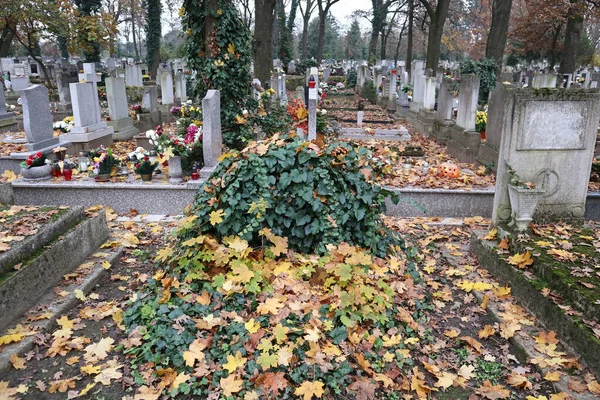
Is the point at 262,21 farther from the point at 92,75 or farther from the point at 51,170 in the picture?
the point at 51,170

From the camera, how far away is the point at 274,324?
12.7 ft

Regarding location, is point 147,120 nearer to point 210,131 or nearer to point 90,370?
point 210,131

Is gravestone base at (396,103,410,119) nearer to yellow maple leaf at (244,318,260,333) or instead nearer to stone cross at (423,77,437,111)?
stone cross at (423,77,437,111)

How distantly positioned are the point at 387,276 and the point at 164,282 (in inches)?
85.3

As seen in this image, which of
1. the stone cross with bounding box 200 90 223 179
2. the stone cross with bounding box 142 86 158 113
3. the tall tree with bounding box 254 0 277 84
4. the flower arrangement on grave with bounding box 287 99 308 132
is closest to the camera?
the stone cross with bounding box 200 90 223 179

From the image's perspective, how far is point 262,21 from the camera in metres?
16.5

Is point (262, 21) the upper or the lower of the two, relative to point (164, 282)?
upper

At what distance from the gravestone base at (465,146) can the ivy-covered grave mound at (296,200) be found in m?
5.86

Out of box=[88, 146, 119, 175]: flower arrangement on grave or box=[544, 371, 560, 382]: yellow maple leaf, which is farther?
box=[88, 146, 119, 175]: flower arrangement on grave

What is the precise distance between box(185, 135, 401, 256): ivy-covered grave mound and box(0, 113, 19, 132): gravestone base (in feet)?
36.5

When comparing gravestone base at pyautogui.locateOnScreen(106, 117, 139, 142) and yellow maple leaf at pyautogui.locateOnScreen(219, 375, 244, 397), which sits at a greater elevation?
gravestone base at pyautogui.locateOnScreen(106, 117, 139, 142)

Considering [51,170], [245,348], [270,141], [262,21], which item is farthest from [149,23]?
[245,348]

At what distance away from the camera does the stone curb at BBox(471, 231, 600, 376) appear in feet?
12.1

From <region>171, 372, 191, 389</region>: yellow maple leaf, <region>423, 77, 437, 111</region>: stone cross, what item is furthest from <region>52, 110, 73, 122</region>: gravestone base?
<region>171, 372, 191, 389</region>: yellow maple leaf
